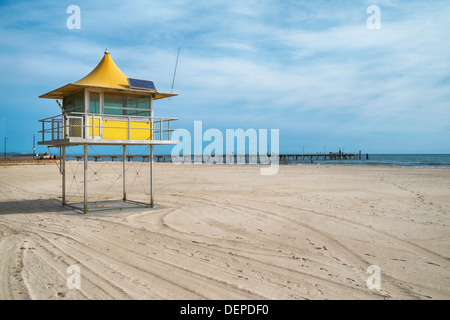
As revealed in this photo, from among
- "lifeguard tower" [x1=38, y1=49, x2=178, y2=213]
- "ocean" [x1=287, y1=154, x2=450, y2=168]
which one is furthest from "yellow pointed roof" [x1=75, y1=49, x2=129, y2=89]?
"ocean" [x1=287, y1=154, x2=450, y2=168]

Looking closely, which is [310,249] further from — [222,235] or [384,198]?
[384,198]

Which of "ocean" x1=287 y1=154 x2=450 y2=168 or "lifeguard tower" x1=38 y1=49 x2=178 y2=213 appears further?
"ocean" x1=287 y1=154 x2=450 y2=168

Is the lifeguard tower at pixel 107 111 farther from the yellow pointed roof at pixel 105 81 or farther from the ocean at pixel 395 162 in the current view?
the ocean at pixel 395 162

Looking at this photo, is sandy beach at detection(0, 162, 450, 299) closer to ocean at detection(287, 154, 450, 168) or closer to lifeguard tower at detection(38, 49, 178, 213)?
lifeguard tower at detection(38, 49, 178, 213)

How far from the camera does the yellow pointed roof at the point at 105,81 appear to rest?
41.7ft

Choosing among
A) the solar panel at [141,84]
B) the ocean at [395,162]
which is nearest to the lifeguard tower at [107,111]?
the solar panel at [141,84]

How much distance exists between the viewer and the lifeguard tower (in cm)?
1220

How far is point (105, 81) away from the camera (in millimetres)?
12875

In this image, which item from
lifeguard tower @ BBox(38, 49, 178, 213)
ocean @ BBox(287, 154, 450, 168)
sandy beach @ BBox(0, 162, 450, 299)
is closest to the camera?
sandy beach @ BBox(0, 162, 450, 299)

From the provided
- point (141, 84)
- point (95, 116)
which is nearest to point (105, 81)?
point (141, 84)

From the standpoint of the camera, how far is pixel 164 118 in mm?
13453

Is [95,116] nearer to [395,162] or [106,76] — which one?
[106,76]

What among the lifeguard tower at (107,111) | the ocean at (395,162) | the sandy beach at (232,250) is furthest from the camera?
the ocean at (395,162)
